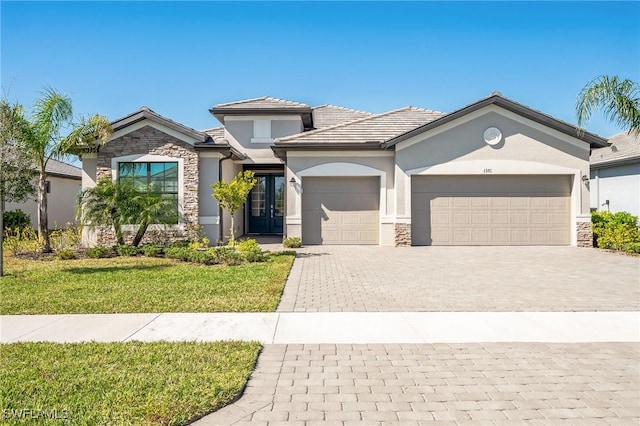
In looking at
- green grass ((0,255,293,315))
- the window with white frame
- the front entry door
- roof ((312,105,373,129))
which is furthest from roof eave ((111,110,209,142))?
roof ((312,105,373,129))

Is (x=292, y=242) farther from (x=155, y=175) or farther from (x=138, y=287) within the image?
(x=138, y=287)

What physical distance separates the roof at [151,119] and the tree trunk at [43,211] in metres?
3.14

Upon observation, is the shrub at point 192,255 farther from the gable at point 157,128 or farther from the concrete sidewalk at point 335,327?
the concrete sidewalk at point 335,327

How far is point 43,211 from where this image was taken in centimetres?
1356

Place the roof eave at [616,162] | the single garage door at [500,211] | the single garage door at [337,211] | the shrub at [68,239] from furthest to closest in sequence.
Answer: the roof eave at [616,162] < the single garage door at [337,211] < the single garage door at [500,211] < the shrub at [68,239]

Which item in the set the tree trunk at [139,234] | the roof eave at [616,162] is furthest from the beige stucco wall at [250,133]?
the roof eave at [616,162]

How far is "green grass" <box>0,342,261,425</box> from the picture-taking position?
3361 millimetres

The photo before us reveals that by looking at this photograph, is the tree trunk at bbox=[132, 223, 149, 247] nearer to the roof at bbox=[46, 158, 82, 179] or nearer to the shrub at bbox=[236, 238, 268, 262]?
the shrub at bbox=[236, 238, 268, 262]

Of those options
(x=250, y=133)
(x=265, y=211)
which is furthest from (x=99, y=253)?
(x=250, y=133)

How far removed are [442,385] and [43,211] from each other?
14.6 meters

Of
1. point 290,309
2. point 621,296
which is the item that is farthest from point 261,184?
point 621,296

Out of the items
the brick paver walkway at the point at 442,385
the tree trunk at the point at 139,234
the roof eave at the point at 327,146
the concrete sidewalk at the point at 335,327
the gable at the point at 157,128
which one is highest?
the gable at the point at 157,128

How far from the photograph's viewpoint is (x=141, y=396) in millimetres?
3619

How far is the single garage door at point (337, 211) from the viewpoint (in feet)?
→ 54.0
